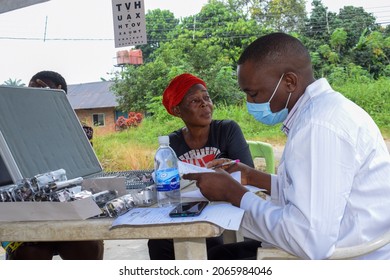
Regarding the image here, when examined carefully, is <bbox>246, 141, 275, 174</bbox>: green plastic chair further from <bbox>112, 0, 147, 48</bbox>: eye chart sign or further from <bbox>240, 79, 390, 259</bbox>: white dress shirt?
<bbox>240, 79, 390, 259</bbox>: white dress shirt

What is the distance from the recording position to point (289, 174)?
49.6 inches

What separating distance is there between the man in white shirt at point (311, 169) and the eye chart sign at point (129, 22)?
233 centimetres

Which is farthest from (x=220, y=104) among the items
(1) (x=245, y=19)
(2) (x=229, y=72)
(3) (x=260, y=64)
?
(3) (x=260, y=64)

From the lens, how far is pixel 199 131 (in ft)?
8.93

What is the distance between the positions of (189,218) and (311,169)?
1.16ft

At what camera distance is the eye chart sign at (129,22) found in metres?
3.68

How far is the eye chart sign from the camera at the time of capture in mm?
3680

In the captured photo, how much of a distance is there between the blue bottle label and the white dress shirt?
9.8 inches

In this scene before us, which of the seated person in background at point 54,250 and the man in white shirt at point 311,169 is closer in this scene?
the man in white shirt at point 311,169

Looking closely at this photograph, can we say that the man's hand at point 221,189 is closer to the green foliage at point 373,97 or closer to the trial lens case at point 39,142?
the trial lens case at point 39,142

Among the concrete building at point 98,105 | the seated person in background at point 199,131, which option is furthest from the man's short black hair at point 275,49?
the concrete building at point 98,105

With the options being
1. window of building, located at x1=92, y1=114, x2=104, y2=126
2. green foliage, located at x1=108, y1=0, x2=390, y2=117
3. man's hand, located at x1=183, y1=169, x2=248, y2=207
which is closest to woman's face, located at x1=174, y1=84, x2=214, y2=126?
man's hand, located at x1=183, y1=169, x2=248, y2=207
